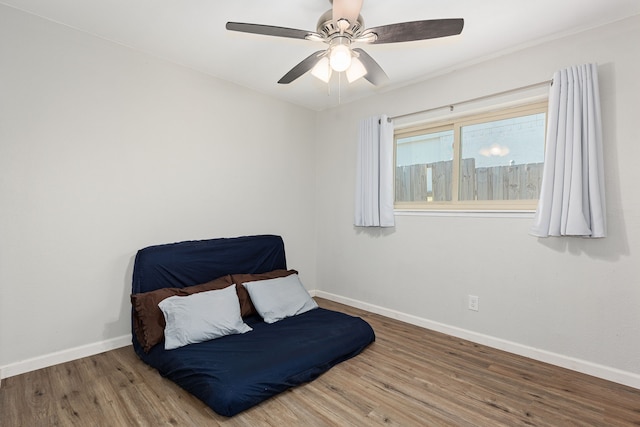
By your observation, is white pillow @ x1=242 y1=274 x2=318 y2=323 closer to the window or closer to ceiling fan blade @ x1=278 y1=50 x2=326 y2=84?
the window

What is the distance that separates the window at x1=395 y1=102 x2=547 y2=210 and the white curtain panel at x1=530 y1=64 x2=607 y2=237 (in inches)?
9.2

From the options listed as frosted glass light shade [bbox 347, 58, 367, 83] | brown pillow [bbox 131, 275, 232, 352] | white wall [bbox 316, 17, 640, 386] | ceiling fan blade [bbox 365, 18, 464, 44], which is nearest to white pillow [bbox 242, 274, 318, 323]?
brown pillow [bbox 131, 275, 232, 352]

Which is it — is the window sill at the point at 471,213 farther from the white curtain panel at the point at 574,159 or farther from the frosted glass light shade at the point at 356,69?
the frosted glass light shade at the point at 356,69

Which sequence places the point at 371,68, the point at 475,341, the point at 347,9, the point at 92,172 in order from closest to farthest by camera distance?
the point at 347,9 → the point at 371,68 → the point at 92,172 → the point at 475,341

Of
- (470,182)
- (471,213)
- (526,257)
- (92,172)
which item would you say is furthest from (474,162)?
(92,172)

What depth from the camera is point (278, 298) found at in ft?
9.71

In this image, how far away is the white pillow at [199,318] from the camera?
233cm

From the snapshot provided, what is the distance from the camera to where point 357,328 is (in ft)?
8.93

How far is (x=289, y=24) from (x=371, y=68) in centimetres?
69

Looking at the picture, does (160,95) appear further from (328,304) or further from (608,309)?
(608,309)

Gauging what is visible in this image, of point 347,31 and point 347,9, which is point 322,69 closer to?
point 347,31

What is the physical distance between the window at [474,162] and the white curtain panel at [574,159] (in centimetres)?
23

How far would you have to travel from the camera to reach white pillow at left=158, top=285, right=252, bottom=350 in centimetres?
233

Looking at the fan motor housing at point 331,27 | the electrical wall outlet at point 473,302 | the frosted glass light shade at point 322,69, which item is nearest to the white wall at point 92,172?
the frosted glass light shade at point 322,69
